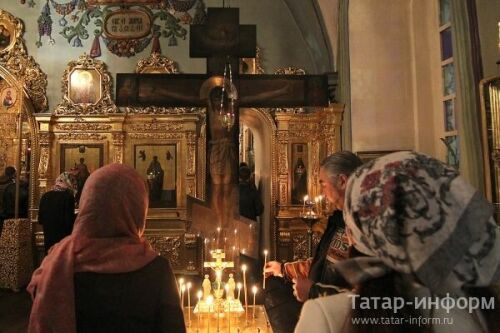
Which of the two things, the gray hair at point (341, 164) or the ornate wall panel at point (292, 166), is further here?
the ornate wall panel at point (292, 166)

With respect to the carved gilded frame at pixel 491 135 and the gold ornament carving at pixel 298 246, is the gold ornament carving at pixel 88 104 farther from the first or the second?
the carved gilded frame at pixel 491 135

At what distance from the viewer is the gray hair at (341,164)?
6.15ft

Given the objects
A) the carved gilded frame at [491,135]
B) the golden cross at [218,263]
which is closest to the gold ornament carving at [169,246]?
the golden cross at [218,263]

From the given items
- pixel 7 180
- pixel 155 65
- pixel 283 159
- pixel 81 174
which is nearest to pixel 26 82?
pixel 7 180

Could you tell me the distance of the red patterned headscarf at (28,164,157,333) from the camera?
1155 mm

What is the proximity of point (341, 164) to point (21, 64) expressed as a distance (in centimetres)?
755

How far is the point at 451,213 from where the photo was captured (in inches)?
25.8

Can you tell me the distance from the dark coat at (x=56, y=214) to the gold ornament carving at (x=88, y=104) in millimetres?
3055

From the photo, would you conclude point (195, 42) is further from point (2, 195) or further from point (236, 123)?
point (2, 195)

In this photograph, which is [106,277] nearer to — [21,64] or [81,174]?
[81,174]

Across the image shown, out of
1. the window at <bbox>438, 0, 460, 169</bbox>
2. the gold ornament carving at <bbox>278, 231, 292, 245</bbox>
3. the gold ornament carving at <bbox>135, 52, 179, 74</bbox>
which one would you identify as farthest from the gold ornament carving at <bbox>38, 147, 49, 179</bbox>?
the window at <bbox>438, 0, 460, 169</bbox>

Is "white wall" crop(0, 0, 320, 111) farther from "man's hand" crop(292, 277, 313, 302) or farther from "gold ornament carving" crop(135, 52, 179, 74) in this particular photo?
"man's hand" crop(292, 277, 313, 302)

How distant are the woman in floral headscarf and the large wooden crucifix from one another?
3.45m

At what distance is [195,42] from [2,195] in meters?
4.55
